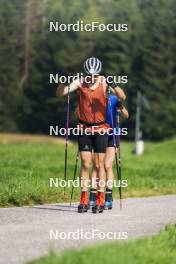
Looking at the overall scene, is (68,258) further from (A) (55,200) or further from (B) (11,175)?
(B) (11,175)

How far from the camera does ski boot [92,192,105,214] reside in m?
12.1

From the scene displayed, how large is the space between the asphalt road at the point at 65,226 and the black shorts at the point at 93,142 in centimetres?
95

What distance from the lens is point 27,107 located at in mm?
104812

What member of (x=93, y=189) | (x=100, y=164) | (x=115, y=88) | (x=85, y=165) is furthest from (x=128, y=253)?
(x=93, y=189)

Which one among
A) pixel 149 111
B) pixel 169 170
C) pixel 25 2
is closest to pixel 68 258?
pixel 169 170

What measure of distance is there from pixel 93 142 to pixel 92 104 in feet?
2.00

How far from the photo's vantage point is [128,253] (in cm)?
756

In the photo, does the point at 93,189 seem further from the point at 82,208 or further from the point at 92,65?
the point at 92,65

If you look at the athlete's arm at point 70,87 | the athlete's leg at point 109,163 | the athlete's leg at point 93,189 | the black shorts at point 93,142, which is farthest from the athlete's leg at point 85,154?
the athlete's arm at point 70,87

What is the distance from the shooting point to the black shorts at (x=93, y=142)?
1233 centimetres

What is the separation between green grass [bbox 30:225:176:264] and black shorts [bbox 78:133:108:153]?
3.44 meters

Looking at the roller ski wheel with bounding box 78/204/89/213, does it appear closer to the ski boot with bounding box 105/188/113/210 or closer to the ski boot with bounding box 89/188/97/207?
the ski boot with bounding box 89/188/97/207

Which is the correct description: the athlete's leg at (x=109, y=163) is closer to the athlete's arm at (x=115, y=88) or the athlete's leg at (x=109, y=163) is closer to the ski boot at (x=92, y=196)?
the ski boot at (x=92, y=196)

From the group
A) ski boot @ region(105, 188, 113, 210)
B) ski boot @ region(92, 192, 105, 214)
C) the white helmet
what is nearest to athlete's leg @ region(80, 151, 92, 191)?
ski boot @ region(92, 192, 105, 214)
